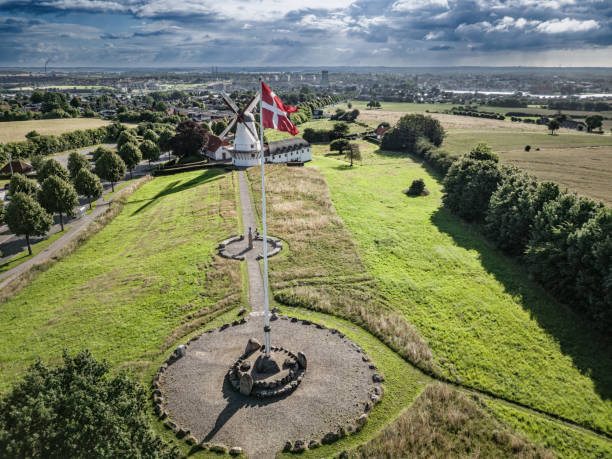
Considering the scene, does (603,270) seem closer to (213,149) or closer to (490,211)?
(490,211)

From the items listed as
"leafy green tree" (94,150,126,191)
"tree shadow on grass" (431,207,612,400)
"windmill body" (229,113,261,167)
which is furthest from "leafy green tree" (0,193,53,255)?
"tree shadow on grass" (431,207,612,400)

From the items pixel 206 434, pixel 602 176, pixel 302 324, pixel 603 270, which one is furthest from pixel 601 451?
pixel 602 176

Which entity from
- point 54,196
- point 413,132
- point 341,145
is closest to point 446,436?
point 54,196

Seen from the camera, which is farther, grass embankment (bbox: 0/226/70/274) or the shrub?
grass embankment (bbox: 0/226/70/274)

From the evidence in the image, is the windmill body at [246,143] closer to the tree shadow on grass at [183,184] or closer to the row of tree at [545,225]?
the tree shadow on grass at [183,184]

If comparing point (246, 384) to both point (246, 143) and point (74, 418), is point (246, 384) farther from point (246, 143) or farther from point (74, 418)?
point (246, 143)

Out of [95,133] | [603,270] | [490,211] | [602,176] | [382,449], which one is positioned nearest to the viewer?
[382,449]

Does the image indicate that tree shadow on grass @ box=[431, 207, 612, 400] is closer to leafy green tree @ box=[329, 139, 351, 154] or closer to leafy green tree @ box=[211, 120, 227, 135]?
leafy green tree @ box=[329, 139, 351, 154]
